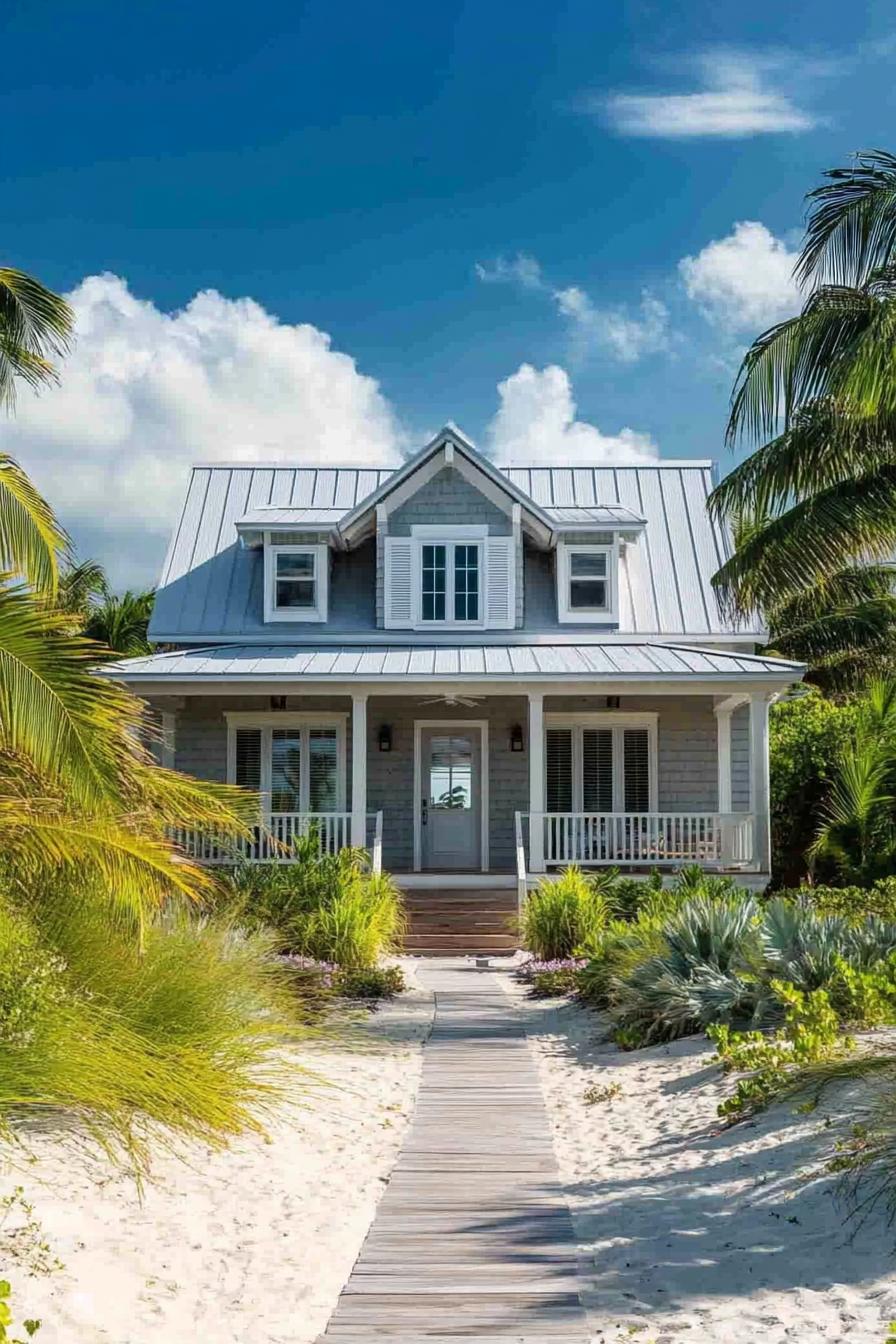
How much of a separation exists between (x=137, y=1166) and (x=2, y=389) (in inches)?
463

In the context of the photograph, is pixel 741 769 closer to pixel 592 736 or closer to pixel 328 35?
pixel 592 736

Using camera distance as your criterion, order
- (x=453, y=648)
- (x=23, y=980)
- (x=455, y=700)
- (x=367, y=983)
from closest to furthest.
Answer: (x=23, y=980), (x=367, y=983), (x=455, y=700), (x=453, y=648)

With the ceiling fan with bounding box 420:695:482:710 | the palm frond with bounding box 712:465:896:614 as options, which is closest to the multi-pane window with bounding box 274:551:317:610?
the ceiling fan with bounding box 420:695:482:710

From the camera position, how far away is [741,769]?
21.3 m

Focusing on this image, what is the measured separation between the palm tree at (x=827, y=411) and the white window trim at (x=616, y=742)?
4077mm

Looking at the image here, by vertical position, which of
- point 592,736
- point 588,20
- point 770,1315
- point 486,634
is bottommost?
point 770,1315

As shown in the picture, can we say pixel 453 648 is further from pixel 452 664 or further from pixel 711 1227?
pixel 711 1227

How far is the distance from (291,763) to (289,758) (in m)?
0.09

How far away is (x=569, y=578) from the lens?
21.6 meters

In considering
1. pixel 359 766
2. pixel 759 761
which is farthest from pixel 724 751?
pixel 359 766

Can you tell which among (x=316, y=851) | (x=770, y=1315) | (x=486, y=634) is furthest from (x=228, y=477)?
(x=770, y=1315)

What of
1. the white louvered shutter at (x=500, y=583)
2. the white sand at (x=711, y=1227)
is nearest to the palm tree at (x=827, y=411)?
the white louvered shutter at (x=500, y=583)

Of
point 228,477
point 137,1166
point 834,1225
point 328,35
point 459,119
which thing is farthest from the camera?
point 228,477

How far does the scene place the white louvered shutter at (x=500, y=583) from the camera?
70.0 ft
